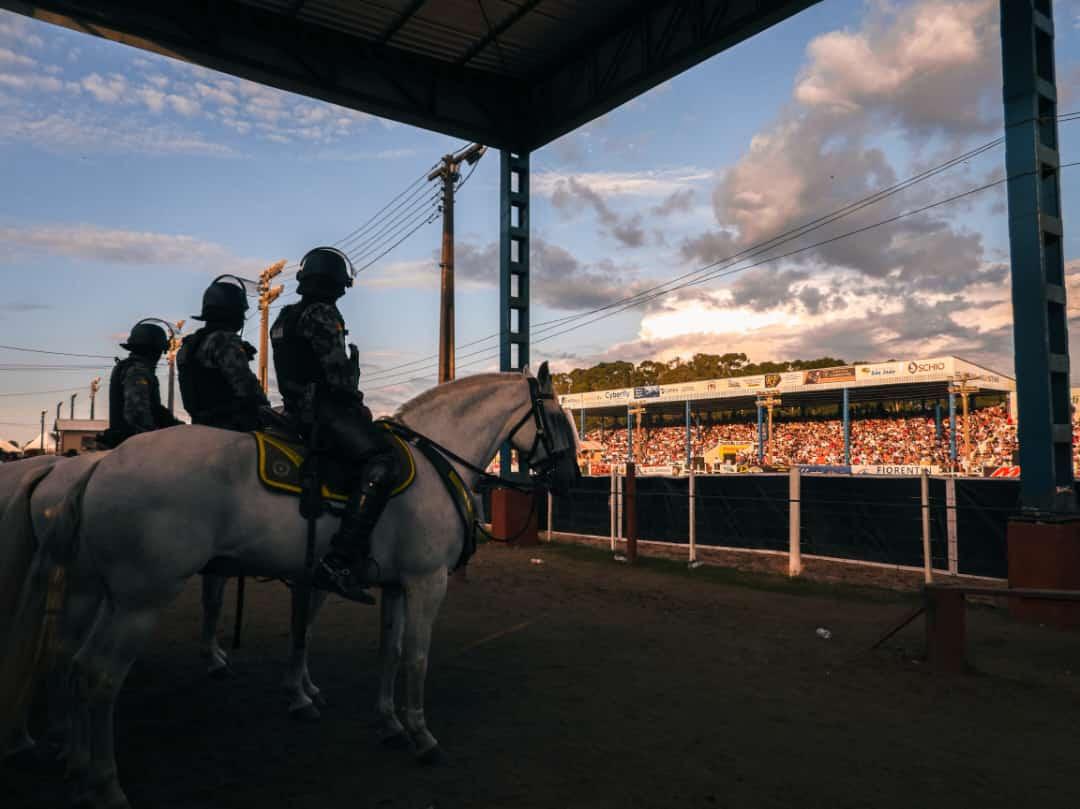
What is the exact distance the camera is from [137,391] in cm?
606

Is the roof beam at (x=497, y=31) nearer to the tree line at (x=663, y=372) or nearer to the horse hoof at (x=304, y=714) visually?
the horse hoof at (x=304, y=714)

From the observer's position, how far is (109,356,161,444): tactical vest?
19.7ft

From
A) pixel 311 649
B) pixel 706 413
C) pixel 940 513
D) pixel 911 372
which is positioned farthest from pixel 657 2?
pixel 706 413

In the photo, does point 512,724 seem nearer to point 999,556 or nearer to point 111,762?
point 111,762

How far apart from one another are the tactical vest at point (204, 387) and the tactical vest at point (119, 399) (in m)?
1.20

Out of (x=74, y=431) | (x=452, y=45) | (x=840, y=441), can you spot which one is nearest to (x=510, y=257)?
(x=452, y=45)

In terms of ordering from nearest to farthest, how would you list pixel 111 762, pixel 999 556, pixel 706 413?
pixel 111 762
pixel 999 556
pixel 706 413

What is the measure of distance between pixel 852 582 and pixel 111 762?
988 cm

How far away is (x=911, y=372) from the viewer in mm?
34562

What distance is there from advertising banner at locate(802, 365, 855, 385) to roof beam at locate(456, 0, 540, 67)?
28376 mm

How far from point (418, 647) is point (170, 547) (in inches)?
60.0

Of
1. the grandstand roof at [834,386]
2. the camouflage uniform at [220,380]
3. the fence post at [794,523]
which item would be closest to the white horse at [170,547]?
the camouflage uniform at [220,380]

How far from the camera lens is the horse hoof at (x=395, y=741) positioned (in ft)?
15.0

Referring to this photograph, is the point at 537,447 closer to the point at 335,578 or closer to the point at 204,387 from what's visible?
the point at 335,578
